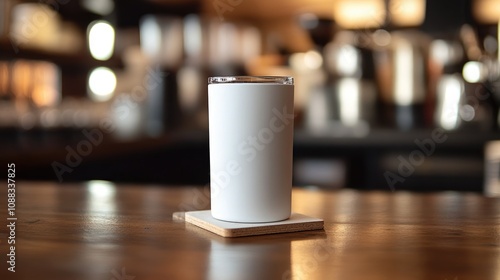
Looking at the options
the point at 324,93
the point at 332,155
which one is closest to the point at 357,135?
the point at 332,155

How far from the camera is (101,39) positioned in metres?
4.05

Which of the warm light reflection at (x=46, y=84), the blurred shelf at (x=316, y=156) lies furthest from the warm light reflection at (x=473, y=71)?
the warm light reflection at (x=46, y=84)

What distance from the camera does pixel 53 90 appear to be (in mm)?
3584

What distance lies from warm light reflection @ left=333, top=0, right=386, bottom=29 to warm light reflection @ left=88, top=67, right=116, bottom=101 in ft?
5.02

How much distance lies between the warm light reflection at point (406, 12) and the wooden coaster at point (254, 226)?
3.25 metres

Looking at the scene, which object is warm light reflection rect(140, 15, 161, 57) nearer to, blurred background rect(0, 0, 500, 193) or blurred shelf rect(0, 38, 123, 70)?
blurred background rect(0, 0, 500, 193)

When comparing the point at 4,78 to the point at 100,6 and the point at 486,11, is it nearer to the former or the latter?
the point at 100,6

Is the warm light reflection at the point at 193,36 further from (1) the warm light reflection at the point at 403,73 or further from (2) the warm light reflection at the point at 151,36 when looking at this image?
(1) the warm light reflection at the point at 403,73

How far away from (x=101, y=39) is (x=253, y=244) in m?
3.55

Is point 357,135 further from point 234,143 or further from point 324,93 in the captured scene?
point 234,143

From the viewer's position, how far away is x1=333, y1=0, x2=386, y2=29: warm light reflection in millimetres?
3934

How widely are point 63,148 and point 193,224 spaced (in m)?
1.79

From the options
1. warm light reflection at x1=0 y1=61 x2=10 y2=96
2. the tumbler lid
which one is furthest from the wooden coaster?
warm light reflection at x1=0 y1=61 x2=10 y2=96

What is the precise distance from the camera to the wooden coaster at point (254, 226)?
2.49 ft
